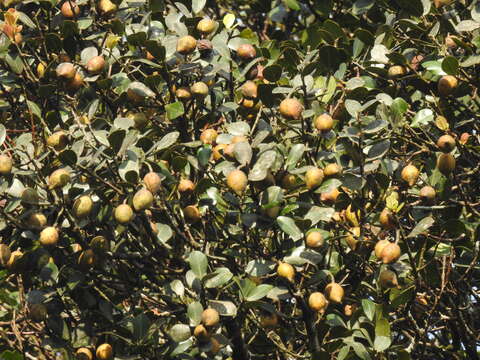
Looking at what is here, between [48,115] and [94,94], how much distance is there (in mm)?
220

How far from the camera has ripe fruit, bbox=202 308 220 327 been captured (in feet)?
7.72

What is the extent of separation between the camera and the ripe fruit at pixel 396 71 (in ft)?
9.82

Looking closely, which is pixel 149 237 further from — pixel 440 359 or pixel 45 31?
pixel 440 359

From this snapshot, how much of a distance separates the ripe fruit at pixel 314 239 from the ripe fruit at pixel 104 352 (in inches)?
27.5

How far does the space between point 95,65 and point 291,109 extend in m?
0.69

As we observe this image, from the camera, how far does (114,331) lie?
8.72 feet

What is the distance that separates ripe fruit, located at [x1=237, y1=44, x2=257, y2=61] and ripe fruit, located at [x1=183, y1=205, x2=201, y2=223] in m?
0.68

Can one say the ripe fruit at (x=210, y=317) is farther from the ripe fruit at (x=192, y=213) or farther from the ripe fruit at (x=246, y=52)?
the ripe fruit at (x=246, y=52)

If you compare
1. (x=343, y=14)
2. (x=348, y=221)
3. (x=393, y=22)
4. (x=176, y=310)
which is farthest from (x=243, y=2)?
(x=176, y=310)

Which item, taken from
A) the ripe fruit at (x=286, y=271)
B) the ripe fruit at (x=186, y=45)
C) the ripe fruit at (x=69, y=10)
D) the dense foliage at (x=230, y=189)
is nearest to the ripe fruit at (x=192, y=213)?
the dense foliage at (x=230, y=189)

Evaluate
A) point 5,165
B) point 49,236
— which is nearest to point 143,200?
point 49,236

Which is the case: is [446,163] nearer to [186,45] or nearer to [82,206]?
[186,45]

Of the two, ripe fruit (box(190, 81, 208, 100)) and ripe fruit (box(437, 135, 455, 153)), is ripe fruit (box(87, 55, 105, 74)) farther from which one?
ripe fruit (box(437, 135, 455, 153))

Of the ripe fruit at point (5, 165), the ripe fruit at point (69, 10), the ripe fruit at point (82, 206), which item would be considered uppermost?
the ripe fruit at point (69, 10)
